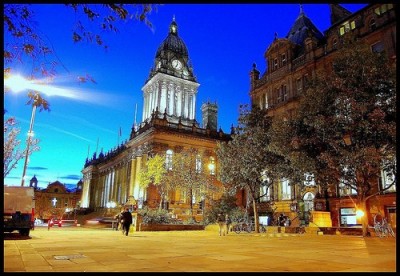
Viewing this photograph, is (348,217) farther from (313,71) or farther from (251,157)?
(313,71)

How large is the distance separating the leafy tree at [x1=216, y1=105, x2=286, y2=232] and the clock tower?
36774 millimetres

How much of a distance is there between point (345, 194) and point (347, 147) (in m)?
13.0

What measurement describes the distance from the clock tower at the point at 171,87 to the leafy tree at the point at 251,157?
3677 centimetres

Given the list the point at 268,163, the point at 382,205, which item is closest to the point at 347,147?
the point at 268,163

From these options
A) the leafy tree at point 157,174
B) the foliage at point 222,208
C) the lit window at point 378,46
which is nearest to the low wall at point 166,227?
the foliage at point 222,208

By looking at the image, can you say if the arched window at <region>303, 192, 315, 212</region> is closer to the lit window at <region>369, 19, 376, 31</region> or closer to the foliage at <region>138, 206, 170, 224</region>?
the foliage at <region>138, 206, 170, 224</region>

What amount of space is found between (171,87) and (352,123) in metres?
52.7

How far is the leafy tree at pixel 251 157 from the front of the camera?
2712 cm

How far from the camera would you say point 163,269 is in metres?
6.38

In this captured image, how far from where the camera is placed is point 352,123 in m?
20.2

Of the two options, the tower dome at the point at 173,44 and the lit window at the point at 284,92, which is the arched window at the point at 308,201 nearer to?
the lit window at the point at 284,92

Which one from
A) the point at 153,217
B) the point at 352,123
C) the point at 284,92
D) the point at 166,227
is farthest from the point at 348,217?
the point at 153,217

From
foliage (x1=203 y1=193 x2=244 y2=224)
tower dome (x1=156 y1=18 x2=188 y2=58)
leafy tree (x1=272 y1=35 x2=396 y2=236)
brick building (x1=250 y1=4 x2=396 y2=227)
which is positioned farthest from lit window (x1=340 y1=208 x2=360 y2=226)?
tower dome (x1=156 y1=18 x2=188 y2=58)

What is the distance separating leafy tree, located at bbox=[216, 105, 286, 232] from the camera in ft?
89.0
